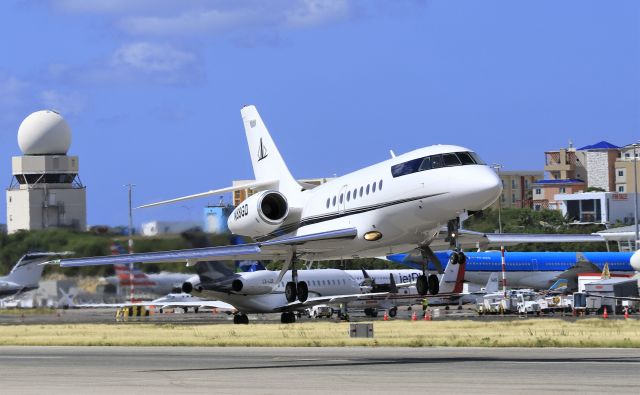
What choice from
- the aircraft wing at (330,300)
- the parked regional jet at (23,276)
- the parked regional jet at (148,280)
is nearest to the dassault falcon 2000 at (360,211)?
the parked regional jet at (148,280)

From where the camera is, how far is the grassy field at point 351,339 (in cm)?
4203

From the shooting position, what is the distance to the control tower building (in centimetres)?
13888

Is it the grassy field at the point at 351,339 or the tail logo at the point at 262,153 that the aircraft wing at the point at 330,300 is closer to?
the grassy field at the point at 351,339

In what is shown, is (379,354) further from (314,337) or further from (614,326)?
(614,326)

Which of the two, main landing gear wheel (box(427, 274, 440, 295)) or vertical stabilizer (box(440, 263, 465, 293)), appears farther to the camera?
vertical stabilizer (box(440, 263, 465, 293))

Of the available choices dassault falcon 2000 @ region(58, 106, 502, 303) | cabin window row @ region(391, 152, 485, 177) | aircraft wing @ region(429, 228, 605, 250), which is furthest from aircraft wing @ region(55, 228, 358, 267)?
cabin window row @ region(391, 152, 485, 177)

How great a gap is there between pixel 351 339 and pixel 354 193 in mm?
7975

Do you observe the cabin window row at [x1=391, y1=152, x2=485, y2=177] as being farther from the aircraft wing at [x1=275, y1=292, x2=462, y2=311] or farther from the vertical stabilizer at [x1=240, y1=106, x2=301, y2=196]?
the aircraft wing at [x1=275, y1=292, x2=462, y2=311]

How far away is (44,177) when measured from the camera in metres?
146

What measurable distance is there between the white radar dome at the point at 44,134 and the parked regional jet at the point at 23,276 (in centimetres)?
6108

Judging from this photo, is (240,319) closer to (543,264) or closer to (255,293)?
(255,293)

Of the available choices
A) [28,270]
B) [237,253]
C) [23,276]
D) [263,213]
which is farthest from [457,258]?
[23,276]

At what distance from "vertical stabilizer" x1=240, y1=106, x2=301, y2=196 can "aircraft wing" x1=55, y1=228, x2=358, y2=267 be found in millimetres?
3064

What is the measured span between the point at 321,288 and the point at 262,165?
1163 inches
